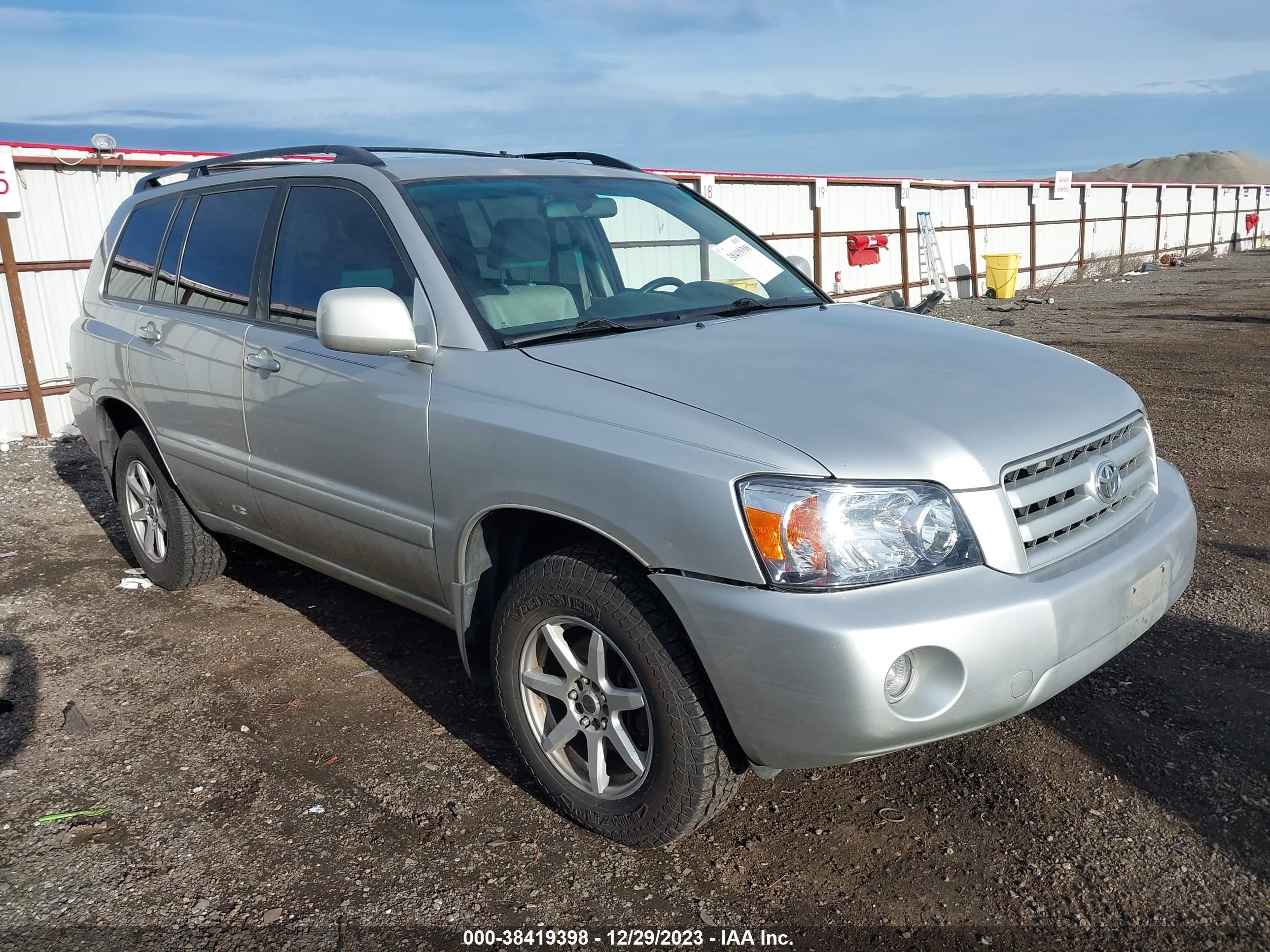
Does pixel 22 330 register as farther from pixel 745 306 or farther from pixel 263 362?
pixel 745 306

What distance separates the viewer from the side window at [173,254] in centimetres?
446

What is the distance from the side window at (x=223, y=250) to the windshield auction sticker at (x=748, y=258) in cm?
179

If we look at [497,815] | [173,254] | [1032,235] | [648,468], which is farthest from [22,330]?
[1032,235]

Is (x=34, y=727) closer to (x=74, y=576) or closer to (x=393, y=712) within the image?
(x=393, y=712)

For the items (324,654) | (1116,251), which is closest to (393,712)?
(324,654)

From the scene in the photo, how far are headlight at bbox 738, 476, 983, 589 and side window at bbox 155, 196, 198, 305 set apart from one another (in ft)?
10.7

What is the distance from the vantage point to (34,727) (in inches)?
146

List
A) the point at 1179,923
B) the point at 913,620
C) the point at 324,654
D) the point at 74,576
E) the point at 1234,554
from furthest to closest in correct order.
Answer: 1. the point at 74,576
2. the point at 1234,554
3. the point at 324,654
4. the point at 1179,923
5. the point at 913,620

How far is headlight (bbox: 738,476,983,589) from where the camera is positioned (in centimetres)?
226

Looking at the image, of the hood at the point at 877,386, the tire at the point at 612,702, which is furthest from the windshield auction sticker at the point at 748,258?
the tire at the point at 612,702

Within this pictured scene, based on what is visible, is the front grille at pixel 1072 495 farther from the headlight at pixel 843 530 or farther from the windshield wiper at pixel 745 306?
the windshield wiper at pixel 745 306

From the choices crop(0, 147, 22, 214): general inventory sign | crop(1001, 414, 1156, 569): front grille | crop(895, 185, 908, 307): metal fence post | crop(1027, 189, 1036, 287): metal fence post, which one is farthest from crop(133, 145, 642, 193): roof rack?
crop(1027, 189, 1036, 287): metal fence post

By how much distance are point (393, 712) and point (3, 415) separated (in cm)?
823

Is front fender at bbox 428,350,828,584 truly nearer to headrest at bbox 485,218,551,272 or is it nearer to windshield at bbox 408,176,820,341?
windshield at bbox 408,176,820,341
